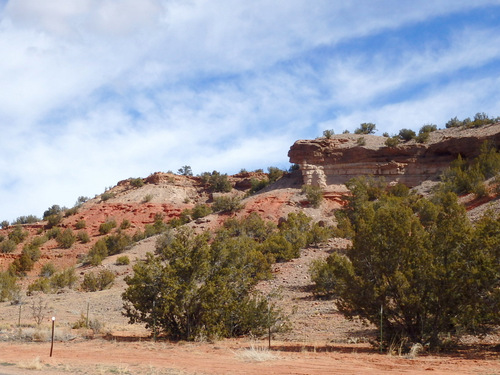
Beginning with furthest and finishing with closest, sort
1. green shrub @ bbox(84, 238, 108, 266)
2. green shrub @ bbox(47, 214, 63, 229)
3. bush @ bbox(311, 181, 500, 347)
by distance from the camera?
green shrub @ bbox(47, 214, 63, 229), green shrub @ bbox(84, 238, 108, 266), bush @ bbox(311, 181, 500, 347)

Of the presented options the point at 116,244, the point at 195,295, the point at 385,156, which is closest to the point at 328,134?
the point at 385,156

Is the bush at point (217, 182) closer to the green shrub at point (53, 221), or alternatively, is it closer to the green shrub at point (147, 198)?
the green shrub at point (147, 198)

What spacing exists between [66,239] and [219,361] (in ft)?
172

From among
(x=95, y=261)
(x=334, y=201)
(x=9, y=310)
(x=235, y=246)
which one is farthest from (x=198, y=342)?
(x=334, y=201)

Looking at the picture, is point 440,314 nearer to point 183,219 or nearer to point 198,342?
point 198,342

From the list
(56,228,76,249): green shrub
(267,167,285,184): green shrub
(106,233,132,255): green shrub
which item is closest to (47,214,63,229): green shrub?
(56,228,76,249): green shrub

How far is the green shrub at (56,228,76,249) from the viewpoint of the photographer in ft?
200

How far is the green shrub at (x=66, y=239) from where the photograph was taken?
60906 mm

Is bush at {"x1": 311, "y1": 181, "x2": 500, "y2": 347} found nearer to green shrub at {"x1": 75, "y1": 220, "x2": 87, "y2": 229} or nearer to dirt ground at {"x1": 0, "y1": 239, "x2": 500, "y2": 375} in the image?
dirt ground at {"x1": 0, "y1": 239, "x2": 500, "y2": 375}

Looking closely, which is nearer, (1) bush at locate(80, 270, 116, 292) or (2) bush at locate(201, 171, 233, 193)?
(1) bush at locate(80, 270, 116, 292)

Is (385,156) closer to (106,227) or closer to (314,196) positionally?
(314,196)

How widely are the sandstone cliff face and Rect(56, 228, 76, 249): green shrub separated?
27.7m

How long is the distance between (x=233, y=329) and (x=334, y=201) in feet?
119

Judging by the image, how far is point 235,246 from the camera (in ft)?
64.8
